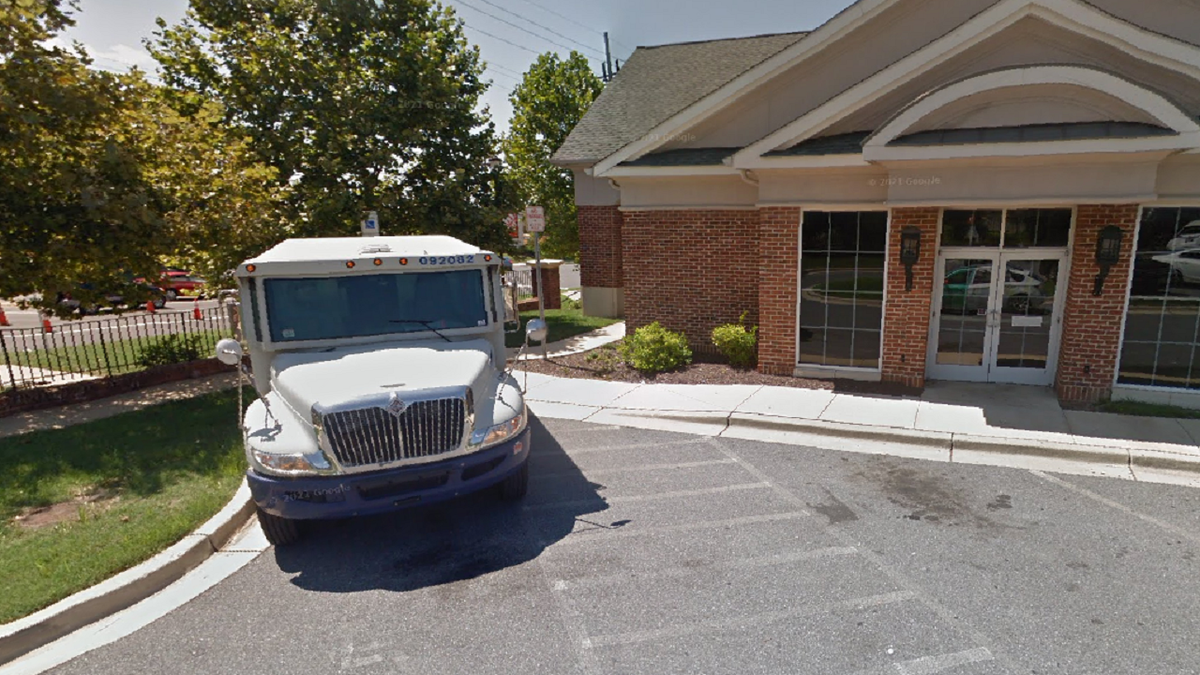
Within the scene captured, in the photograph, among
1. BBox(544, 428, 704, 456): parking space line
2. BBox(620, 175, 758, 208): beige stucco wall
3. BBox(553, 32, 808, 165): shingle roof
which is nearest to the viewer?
BBox(544, 428, 704, 456): parking space line

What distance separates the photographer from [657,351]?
10961mm

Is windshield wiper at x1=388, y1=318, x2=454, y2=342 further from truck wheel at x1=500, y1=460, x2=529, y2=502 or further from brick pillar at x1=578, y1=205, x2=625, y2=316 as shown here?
brick pillar at x1=578, y1=205, x2=625, y2=316

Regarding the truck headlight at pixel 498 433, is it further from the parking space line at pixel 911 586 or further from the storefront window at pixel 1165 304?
the storefront window at pixel 1165 304

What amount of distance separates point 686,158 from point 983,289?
539 cm

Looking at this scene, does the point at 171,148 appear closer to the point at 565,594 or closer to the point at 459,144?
the point at 459,144

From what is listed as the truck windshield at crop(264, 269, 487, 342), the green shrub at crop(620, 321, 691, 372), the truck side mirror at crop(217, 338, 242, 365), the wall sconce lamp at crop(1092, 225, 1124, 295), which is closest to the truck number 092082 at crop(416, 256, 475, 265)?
the truck windshield at crop(264, 269, 487, 342)

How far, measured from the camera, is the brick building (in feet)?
25.8

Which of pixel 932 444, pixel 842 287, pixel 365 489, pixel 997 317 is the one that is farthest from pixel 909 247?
pixel 365 489

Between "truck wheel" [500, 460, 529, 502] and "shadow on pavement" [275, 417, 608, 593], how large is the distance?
0.32ft

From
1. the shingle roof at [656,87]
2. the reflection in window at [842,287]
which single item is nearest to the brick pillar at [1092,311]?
the reflection in window at [842,287]

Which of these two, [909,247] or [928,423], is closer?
[928,423]

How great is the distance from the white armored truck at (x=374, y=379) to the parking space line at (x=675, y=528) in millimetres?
845

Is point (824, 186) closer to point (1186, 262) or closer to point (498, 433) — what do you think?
point (1186, 262)

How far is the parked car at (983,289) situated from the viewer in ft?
30.0
